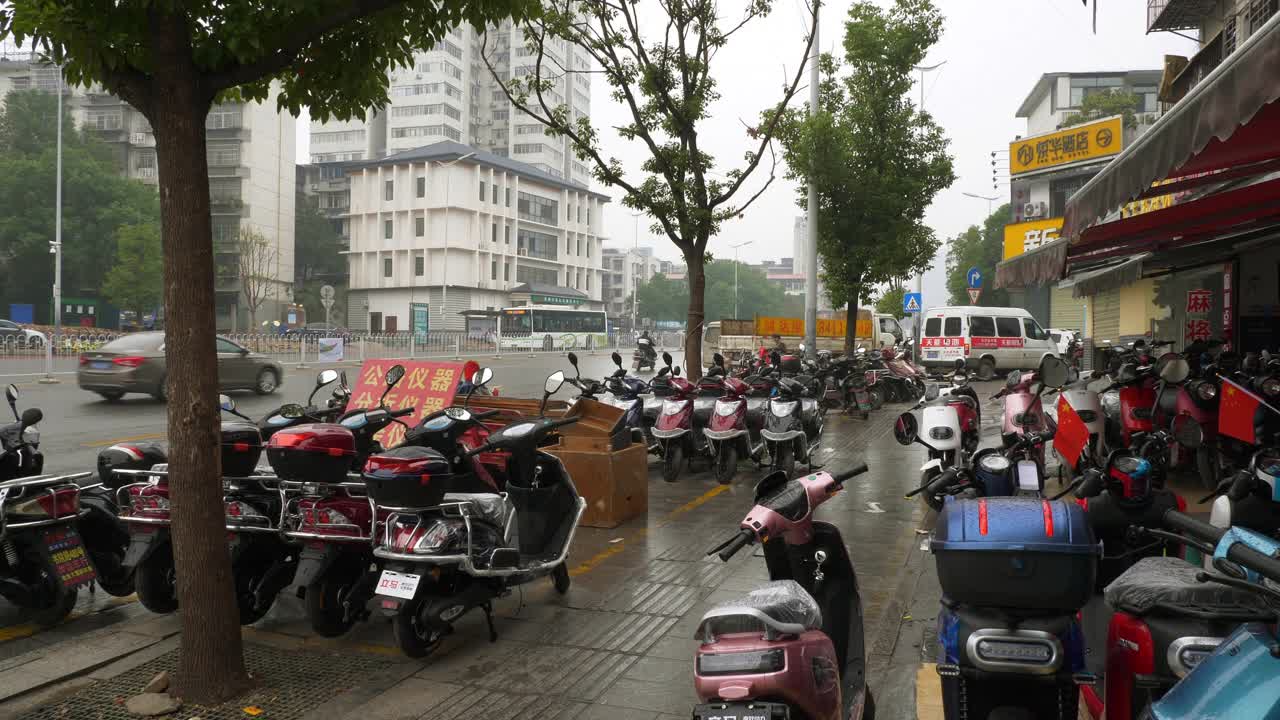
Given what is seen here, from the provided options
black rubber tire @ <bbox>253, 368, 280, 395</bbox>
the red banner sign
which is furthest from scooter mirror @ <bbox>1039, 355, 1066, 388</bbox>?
the red banner sign

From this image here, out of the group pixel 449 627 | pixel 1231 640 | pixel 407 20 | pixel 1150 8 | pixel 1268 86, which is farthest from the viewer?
pixel 1150 8

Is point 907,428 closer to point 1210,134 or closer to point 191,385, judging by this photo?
point 1210,134

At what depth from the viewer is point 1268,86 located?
349cm

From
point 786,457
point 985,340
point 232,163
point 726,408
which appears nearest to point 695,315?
point 726,408

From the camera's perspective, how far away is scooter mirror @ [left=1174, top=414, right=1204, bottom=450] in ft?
26.0

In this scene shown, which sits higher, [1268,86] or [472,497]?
[1268,86]

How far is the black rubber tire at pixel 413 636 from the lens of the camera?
4.31 metres

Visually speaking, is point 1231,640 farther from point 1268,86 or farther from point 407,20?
point 407,20

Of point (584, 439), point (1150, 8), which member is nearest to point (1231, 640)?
point (584, 439)

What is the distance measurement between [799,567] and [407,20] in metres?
3.50

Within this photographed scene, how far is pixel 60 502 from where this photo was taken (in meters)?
4.87

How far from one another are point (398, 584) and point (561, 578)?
1.52m

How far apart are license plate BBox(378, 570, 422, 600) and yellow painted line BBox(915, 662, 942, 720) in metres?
2.30

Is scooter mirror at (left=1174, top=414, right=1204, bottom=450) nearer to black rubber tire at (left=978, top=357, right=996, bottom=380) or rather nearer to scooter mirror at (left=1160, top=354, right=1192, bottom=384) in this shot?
scooter mirror at (left=1160, top=354, right=1192, bottom=384)
